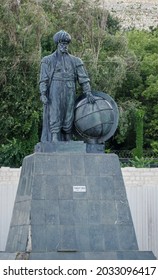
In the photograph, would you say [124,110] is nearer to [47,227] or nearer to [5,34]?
[5,34]

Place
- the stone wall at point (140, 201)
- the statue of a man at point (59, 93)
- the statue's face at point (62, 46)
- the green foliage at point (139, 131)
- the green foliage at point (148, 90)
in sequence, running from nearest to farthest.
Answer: the statue of a man at point (59, 93) → the statue's face at point (62, 46) → the stone wall at point (140, 201) → the green foliage at point (139, 131) → the green foliage at point (148, 90)

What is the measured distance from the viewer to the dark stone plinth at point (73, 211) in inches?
446

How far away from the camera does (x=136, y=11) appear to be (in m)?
70.3

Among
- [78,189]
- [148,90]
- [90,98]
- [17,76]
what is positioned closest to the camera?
[78,189]

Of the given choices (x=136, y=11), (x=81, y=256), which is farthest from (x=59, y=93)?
(x=136, y=11)

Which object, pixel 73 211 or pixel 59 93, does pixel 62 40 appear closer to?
pixel 59 93

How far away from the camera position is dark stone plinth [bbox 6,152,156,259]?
11.3 metres

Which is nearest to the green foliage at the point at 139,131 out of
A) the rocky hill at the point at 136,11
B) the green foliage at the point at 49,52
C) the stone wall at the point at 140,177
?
the green foliage at the point at 49,52

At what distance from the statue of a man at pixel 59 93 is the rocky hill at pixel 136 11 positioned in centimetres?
5229

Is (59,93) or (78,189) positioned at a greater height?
(59,93)

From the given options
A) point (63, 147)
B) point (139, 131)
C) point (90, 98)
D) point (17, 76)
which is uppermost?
point (90, 98)

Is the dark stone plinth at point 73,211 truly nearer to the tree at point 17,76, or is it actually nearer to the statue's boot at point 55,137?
the statue's boot at point 55,137

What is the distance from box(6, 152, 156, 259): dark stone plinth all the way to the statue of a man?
0.60 m

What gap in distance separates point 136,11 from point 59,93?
194 ft
